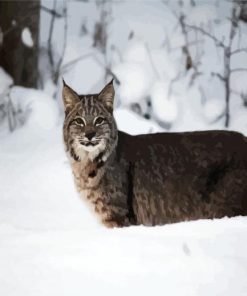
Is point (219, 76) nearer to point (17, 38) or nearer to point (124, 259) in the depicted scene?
point (17, 38)

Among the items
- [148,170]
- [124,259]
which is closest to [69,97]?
[148,170]

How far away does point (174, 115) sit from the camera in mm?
5703

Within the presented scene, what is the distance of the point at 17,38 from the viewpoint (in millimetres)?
6219

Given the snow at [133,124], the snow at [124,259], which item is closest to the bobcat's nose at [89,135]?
the snow at [124,259]

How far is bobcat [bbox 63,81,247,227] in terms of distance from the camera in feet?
11.8

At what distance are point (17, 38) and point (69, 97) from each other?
277 centimetres

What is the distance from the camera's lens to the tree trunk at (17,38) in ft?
20.3

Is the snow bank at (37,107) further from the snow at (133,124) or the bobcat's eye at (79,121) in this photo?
the bobcat's eye at (79,121)

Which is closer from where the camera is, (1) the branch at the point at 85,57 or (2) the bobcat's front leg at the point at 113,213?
(2) the bobcat's front leg at the point at 113,213

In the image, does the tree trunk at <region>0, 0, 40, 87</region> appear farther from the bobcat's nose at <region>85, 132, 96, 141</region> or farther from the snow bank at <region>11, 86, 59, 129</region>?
the bobcat's nose at <region>85, 132, 96, 141</region>

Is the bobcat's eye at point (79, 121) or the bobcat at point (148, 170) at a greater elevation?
the bobcat's eye at point (79, 121)

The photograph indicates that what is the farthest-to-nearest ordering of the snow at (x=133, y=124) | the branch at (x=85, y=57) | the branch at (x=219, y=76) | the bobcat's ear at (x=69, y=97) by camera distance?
the branch at (x=85, y=57), the branch at (x=219, y=76), the snow at (x=133, y=124), the bobcat's ear at (x=69, y=97)

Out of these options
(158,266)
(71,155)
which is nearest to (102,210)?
(71,155)

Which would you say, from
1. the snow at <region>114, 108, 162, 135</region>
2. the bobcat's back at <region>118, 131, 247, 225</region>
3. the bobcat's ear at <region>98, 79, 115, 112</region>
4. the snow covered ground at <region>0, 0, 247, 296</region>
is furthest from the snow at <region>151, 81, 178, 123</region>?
the bobcat's ear at <region>98, 79, 115, 112</region>
